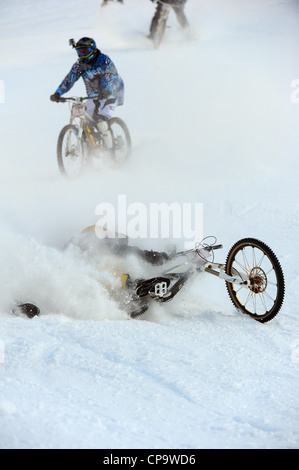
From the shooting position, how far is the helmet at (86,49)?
851 cm

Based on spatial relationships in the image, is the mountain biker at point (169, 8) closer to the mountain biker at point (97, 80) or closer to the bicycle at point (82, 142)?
the mountain biker at point (97, 80)

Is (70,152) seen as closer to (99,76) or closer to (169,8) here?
(99,76)

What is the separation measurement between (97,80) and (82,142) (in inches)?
47.0

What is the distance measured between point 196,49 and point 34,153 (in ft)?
27.1

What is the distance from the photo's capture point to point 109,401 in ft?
A: 9.92

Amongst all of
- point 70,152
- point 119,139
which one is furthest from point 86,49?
point 70,152

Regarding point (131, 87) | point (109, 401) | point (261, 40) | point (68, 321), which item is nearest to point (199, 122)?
point (131, 87)

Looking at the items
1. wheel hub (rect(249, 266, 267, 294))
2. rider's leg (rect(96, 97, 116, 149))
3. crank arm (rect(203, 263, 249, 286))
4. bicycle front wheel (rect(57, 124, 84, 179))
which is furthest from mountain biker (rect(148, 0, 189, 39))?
wheel hub (rect(249, 266, 267, 294))

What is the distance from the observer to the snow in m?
2.95

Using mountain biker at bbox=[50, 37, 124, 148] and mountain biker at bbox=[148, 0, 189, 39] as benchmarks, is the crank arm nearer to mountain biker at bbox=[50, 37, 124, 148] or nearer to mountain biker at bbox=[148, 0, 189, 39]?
mountain biker at bbox=[50, 37, 124, 148]

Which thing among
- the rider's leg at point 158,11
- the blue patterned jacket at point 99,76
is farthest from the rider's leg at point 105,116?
the rider's leg at point 158,11

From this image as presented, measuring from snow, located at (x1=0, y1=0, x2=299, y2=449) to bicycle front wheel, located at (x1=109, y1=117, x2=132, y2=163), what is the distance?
35 cm

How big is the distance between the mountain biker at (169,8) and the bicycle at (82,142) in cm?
699
